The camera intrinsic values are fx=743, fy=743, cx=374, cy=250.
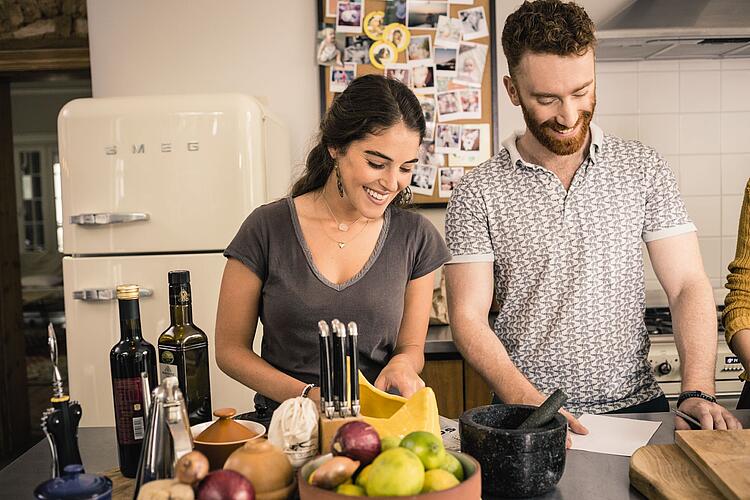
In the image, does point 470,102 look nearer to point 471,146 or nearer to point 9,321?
point 471,146

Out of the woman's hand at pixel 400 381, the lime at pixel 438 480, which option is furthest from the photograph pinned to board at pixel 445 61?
the lime at pixel 438 480

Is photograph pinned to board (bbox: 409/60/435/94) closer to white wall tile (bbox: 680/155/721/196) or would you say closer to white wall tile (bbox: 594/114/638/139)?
white wall tile (bbox: 594/114/638/139)

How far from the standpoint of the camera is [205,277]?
A: 8.27 feet

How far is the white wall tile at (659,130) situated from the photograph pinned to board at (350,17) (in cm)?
123

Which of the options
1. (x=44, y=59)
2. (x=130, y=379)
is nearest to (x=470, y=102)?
(x=44, y=59)

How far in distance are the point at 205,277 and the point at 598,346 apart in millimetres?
1408

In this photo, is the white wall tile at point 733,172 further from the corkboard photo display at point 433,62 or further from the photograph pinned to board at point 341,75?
the photograph pinned to board at point 341,75

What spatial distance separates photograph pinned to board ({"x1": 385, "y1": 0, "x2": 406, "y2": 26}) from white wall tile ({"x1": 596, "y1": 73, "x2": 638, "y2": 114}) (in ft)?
2.80

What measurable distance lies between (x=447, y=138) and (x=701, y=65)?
3.55 feet

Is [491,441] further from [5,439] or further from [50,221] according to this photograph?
[50,221]

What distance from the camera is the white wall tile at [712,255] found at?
3.09m

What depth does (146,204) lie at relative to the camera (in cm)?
251

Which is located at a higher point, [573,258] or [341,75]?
[341,75]

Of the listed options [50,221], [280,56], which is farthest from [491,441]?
[50,221]
